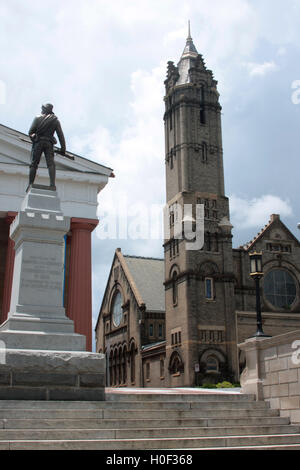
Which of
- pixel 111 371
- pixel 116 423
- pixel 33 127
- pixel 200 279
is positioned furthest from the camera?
pixel 111 371

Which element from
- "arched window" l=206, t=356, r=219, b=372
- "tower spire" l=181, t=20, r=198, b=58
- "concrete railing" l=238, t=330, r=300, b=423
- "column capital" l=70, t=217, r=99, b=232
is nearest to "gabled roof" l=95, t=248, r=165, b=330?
"arched window" l=206, t=356, r=219, b=372

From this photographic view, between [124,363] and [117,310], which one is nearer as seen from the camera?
[124,363]

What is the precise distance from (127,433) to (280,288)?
163 ft

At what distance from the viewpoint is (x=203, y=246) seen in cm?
5397

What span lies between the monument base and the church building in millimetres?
39587

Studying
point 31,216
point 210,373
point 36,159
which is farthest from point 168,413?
point 210,373

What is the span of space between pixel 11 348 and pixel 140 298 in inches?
2105

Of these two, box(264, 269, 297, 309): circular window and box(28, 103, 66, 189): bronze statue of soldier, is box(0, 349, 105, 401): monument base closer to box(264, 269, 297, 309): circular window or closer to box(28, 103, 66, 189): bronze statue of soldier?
box(28, 103, 66, 189): bronze statue of soldier

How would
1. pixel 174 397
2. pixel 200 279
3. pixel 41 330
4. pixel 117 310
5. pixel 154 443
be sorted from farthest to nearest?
1. pixel 117 310
2. pixel 200 279
3. pixel 174 397
4. pixel 41 330
5. pixel 154 443

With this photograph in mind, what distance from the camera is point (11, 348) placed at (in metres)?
10.7

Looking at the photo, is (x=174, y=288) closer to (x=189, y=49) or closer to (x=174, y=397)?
(x=189, y=49)

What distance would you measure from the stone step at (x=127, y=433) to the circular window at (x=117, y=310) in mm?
60498

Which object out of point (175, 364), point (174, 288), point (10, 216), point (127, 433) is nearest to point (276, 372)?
point (127, 433)

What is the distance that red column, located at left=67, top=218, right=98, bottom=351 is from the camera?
2192cm
